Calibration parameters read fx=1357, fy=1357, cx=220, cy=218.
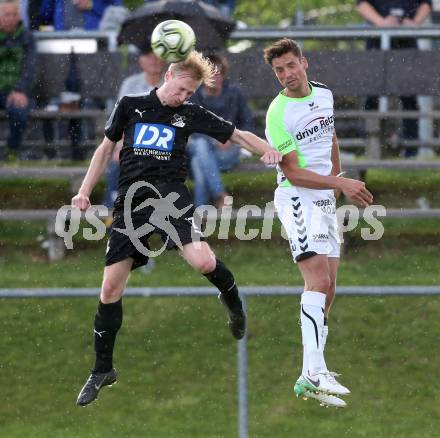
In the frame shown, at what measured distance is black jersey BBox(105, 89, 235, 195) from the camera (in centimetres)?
772

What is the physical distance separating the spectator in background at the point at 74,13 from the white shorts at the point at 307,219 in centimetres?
474

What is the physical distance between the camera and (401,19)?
1230 centimetres

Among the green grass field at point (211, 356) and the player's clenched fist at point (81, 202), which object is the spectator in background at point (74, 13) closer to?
the green grass field at point (211, 356)

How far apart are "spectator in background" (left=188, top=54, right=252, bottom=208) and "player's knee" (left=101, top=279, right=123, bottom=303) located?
3.09 meters

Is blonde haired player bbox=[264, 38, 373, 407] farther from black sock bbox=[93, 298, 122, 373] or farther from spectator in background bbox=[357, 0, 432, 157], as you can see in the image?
spectator in background bbox=[357, 0, 432, 157]

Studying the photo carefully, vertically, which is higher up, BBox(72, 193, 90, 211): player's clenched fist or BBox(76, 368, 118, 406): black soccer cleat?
BBox(72, 193, 90, 211): player's clenched fist

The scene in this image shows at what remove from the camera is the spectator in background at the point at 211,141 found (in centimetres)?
1093

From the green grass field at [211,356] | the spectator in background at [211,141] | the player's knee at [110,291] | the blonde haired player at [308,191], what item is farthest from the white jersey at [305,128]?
the spectator in background at [211,141]

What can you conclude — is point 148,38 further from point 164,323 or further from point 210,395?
point 210,395

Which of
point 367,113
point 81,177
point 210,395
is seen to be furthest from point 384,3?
point 210,395

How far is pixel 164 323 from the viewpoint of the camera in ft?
35.6

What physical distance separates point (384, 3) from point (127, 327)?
385 cm

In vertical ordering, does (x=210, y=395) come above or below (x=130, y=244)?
below

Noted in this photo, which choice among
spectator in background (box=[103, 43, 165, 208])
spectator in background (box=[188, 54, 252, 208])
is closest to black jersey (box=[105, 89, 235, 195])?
spectator in background (box=[103, 43, 165, 208])
